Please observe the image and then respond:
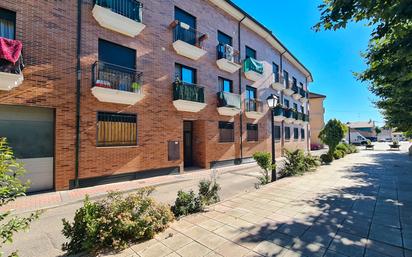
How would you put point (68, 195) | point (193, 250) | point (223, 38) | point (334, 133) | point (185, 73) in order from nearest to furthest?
point (193, 250), point (68, 195), point (185, 73), point (223, 38), point (334, 133)

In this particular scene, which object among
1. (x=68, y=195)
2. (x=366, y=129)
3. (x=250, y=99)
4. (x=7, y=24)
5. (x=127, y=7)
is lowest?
(x=68, y=195)

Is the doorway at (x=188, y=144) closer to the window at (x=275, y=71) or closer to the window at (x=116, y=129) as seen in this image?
the window at (x=116, y=129)

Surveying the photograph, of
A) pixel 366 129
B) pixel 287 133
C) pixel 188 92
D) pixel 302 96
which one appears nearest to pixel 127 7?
pixel 188 92

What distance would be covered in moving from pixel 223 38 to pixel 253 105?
5841 mm

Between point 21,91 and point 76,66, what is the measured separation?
2.09 metres

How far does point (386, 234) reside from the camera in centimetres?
385

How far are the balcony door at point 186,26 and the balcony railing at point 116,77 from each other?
13.0 feet

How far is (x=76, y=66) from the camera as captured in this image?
8414 millimetres

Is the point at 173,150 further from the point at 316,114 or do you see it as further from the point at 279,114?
the point at 316,114

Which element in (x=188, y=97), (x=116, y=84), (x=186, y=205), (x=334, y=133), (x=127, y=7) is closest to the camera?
(x=186, y=205)

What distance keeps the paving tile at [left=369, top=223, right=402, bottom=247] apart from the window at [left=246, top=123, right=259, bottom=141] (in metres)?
13.1

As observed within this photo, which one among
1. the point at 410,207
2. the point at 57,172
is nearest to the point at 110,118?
the point at 57,172

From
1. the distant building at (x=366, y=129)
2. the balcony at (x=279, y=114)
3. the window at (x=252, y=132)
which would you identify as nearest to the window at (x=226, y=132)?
the window at (x=252, y=132)

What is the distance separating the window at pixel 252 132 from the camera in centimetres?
1735
